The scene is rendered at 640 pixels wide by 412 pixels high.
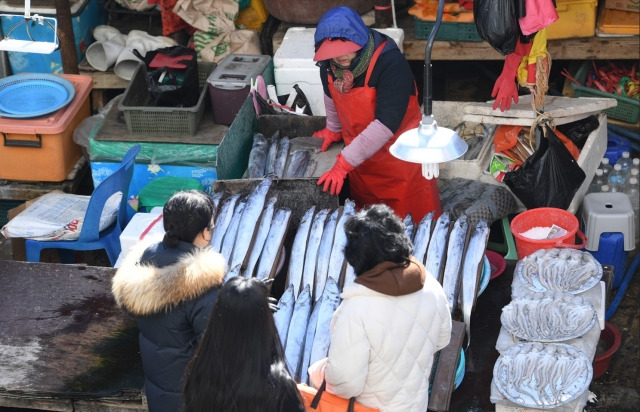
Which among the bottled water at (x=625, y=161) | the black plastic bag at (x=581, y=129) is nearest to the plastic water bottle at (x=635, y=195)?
the bottled water at (x=625, y=161)

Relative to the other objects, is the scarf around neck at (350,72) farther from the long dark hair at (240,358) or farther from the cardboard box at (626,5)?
the cardboard box at (626,5)

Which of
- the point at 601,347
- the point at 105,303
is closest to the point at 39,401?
the point at 105,303

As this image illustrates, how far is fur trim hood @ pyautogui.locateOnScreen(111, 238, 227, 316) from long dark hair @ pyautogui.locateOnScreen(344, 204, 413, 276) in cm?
73

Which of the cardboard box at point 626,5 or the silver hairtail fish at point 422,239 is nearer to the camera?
the silver hairtail fish at point 422,239

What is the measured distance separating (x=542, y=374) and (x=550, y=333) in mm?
302

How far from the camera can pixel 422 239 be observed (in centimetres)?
507

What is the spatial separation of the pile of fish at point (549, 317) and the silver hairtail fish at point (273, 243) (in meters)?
1.32

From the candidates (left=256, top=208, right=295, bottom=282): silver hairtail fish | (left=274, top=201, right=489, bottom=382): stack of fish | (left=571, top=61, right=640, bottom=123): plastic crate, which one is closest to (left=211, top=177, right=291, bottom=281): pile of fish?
(left=256, top=208, right=295, bottom=282): silver hairtail fish

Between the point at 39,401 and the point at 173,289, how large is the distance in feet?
4.58

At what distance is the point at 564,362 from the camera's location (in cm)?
434

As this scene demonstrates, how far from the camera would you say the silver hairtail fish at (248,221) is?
5133 mm

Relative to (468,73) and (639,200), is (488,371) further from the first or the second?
(468,73)

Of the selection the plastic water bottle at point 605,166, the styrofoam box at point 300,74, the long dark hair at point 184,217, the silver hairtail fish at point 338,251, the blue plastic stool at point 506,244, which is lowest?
the blue plastic stool at point 506,244

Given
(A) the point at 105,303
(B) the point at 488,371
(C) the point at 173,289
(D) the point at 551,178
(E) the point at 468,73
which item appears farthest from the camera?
(E) the point at 468,73
